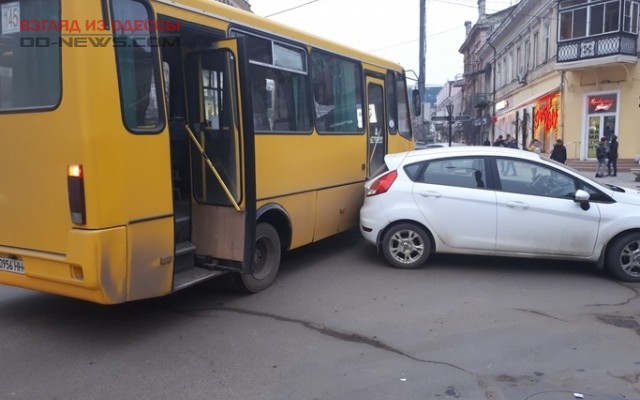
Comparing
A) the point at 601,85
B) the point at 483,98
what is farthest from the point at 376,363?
the point at 483,98

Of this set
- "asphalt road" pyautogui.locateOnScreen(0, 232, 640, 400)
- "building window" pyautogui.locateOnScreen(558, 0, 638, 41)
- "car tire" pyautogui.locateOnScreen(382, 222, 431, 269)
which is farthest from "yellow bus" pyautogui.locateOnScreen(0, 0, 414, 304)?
"building window" pyautogui.locateOnScreen(558, 0, 638, 41)

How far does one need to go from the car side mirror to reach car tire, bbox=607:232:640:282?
1.88ft

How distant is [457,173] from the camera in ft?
23.8

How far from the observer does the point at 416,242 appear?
7.31 metres

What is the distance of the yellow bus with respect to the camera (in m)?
4.19

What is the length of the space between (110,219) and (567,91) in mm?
28491

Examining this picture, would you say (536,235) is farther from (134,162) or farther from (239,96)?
(134,162)

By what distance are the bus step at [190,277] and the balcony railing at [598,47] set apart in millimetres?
25307

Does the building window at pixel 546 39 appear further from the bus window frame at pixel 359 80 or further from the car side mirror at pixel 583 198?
the car side mirror at pixel 583 198

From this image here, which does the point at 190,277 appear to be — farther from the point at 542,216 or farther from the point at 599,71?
the point at 599,71

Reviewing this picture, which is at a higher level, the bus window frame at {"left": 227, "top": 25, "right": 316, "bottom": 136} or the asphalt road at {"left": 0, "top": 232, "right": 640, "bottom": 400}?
the bus window frame at {"left": 227, "top": 25, "right": 316, "bottom": 136}

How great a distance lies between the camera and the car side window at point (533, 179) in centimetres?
693

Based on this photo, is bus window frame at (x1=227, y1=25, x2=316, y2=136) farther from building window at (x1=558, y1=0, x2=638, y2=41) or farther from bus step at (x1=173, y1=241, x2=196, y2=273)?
building window at (x1=558, y1=0, x2=638, y2=41)

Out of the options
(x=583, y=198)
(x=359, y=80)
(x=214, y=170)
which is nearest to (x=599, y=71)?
(x=359, y=80)
